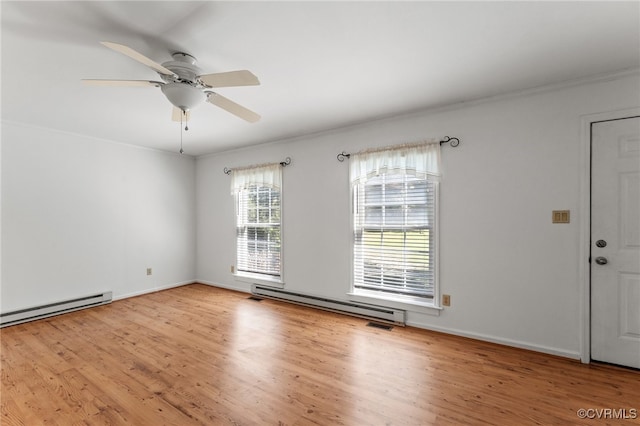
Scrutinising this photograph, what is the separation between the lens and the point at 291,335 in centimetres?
310

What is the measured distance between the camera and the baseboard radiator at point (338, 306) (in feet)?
11.1

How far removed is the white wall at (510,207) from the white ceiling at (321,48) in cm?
22

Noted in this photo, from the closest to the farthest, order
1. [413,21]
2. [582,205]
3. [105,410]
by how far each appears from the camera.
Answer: [413,21]
[105,410]
[582,205]

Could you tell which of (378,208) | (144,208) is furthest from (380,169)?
(144,208)

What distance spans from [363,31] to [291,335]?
2.84 m

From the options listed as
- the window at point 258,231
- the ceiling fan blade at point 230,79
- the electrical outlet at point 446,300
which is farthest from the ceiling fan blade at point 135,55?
the electrical outlet at point 446,300

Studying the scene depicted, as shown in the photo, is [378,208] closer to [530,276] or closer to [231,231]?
[530,276]

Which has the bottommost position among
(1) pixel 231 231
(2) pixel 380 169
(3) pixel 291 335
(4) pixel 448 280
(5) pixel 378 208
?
(3) pixel 291 335

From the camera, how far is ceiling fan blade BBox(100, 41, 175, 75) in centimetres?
147

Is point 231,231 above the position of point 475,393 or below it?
above

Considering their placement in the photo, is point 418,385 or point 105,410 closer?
point 105,410

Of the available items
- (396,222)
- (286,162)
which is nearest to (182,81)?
(286,162)
